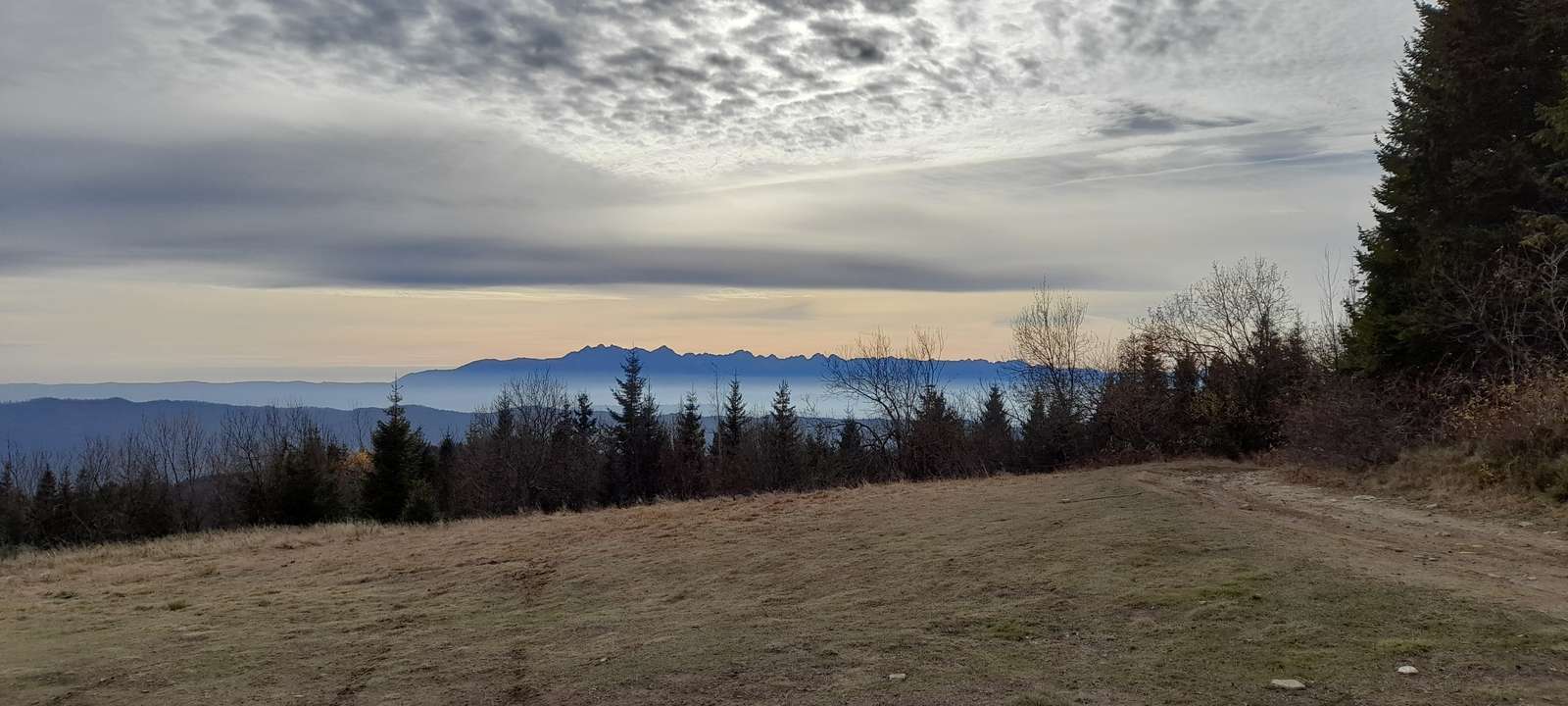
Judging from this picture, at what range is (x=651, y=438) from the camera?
7400 cm

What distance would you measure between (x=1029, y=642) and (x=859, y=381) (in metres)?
42.2

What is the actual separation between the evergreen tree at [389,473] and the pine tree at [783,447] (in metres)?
22.4

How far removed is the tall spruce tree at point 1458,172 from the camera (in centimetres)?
1758

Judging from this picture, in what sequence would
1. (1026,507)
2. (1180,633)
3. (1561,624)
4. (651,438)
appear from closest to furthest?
(1561,624) → (1180,633) → (1026,507) → (651,438)

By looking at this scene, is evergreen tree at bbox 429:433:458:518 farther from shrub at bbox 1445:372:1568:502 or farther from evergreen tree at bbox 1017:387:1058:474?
shrub at bbox 1445:372:1568:502

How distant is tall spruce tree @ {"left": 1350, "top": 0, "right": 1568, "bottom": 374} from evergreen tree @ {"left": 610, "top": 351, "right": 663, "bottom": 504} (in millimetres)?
55397

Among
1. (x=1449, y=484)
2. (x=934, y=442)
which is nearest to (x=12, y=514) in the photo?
(x=934, y=442)

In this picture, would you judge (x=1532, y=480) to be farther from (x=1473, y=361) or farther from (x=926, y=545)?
(x=926, y=545)

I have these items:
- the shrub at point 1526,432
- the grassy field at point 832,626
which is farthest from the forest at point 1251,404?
the grassy field at point 832,626

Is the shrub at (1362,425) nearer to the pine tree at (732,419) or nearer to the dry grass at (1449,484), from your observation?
the dry grass at (1449,484)

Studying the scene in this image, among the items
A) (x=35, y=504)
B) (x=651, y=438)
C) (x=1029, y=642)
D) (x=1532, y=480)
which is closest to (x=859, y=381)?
(x=651, y=438)

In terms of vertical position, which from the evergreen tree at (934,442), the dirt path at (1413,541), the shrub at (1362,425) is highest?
the shrub at (1362,425)

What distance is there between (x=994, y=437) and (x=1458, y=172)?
25261 millimetres

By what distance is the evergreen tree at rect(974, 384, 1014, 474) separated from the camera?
1470 inches
